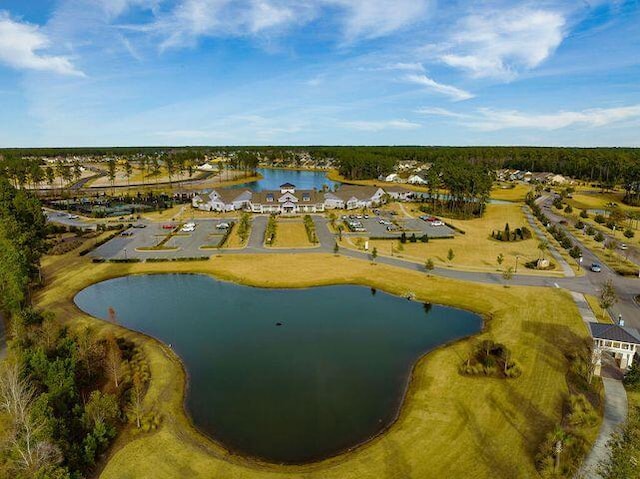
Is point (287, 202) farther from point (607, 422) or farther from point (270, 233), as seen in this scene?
point (607, 422)

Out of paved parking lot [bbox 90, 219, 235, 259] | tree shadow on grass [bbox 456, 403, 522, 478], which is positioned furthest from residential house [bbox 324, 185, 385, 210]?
tree shadow on grass [bbox 456, 403, 522, 478]

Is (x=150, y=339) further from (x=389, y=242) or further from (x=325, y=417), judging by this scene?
(x=389, y=242)

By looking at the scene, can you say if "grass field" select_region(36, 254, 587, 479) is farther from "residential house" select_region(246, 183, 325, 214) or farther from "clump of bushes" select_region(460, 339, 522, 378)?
"residential house" select_region(246, 183, 325, 214)

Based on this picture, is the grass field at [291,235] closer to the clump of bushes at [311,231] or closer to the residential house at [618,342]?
the clump of bushes at [311,231]

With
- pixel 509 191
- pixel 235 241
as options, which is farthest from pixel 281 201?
pixel 509 191

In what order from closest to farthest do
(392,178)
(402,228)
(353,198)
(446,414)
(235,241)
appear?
(446,414)
(235,241)
(402,228)
(353,198)
(392,178)

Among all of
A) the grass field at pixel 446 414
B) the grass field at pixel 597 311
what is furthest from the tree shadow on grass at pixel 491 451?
the grass field at pixel 597 311

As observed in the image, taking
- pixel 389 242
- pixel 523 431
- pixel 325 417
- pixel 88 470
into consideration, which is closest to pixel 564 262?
pixel 389 242
